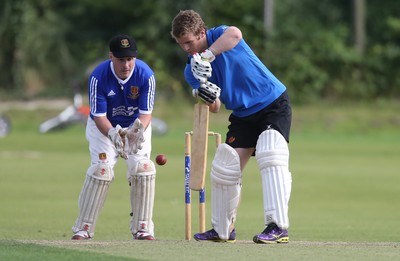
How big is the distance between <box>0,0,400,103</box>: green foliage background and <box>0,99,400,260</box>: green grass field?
491cm

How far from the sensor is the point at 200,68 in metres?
7.68

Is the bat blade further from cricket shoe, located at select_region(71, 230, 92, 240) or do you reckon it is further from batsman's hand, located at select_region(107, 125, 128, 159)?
cricket shoe, located at select_region(71, 230, 92, 240)

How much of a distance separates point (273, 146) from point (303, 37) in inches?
1128

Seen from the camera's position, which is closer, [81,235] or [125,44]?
[125,44]

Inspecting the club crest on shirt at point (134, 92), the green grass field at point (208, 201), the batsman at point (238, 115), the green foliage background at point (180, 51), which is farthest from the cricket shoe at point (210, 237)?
the green foliage background at point (180, 51)

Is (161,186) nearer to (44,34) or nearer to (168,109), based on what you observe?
(168,109)

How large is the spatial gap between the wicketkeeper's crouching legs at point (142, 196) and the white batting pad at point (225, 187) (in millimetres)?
876

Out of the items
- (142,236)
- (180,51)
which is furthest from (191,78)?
(180,51)

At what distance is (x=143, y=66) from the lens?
8.80 meters

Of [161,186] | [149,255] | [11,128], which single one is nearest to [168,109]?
[11,128]

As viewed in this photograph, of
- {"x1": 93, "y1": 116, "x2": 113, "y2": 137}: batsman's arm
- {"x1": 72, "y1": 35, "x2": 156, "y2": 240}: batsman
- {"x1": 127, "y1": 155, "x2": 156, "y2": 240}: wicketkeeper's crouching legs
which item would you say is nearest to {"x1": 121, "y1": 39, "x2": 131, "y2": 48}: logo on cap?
{"x1": 72, "y1": 35, "x2": 156, "y2": 240}: batsman

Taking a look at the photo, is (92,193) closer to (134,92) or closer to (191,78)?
(134,92)

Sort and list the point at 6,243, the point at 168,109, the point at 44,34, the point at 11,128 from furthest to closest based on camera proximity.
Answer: the point at 44,34 < the point at 168,109 < the point at 11,128 < the point at 6,243

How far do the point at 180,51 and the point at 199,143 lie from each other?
27852mm
